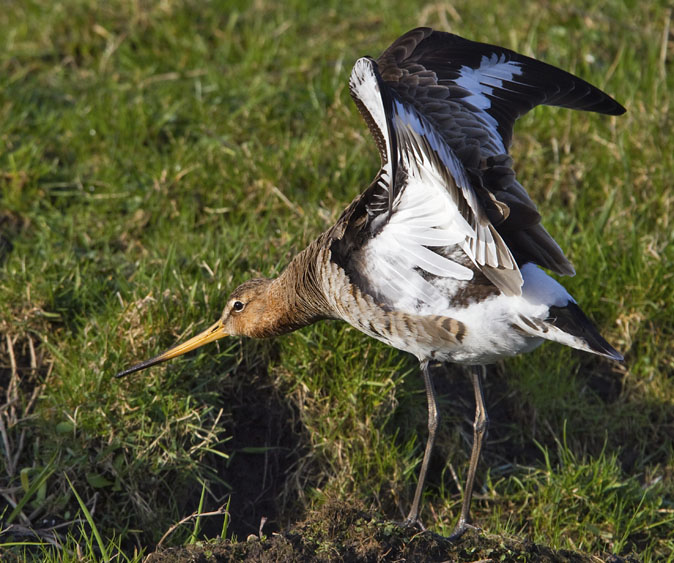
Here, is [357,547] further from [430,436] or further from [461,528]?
[430,436]

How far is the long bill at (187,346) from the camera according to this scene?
4160 millimetres

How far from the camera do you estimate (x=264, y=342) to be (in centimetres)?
455

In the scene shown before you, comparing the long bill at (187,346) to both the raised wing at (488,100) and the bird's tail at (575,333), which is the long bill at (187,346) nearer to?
the raised wing at (488,100)

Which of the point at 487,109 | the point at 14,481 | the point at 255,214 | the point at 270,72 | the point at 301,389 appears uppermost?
the point at 487,109

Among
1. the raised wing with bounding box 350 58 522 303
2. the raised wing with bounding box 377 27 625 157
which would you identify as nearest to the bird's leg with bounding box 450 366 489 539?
the raised wing with bounding box 350 58 522 303

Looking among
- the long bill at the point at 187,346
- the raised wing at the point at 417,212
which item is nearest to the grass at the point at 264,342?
the long bill at the point at 187,346

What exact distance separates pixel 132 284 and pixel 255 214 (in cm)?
89

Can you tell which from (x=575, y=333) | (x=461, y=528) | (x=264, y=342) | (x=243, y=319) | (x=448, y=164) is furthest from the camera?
(x=264, y=342)

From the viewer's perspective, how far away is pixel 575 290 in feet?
15.7

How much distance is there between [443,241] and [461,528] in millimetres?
1288

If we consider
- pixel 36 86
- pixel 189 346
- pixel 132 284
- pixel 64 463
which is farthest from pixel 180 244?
pixel 36 86

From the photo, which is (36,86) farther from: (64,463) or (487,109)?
Result: (487,109)

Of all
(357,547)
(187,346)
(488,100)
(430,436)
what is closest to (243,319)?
(187,346)

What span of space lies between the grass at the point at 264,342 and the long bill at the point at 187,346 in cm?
10
